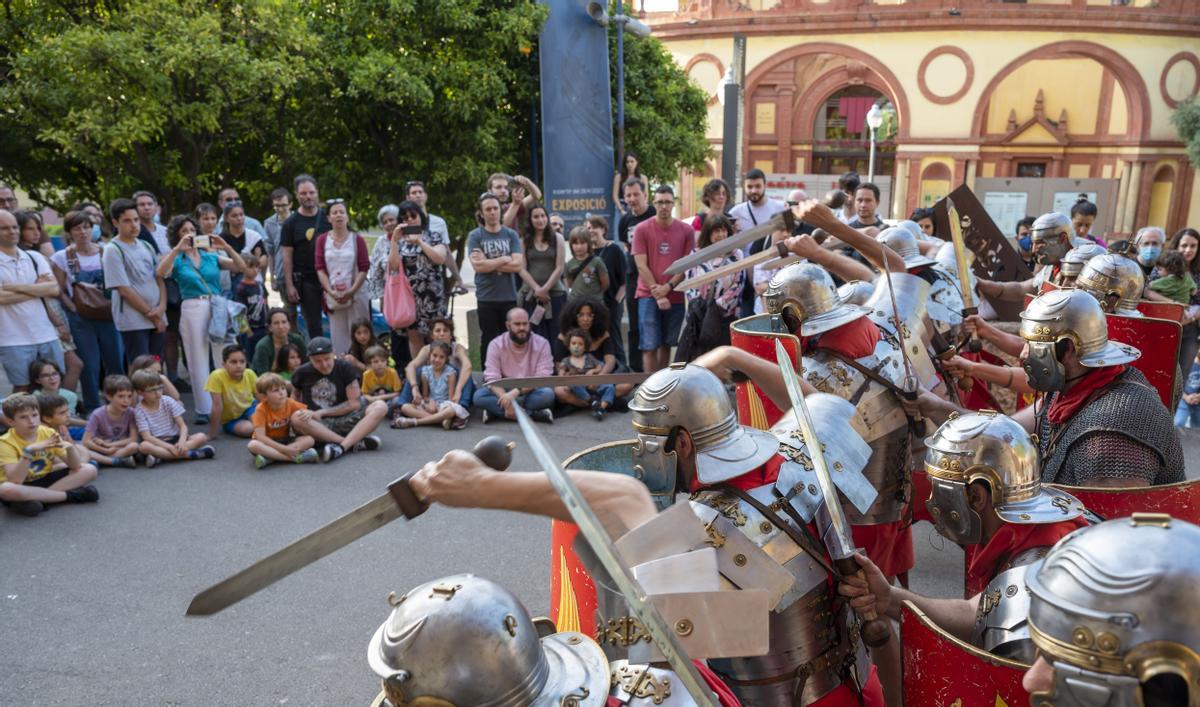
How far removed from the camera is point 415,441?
21.9ft

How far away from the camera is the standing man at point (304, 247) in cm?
749

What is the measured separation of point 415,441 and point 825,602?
4890 millimetres

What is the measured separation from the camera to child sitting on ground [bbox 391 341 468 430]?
696 cm

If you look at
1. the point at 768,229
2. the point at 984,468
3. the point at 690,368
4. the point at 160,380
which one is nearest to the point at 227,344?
the point at 160,380

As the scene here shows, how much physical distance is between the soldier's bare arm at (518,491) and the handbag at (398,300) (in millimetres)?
5350

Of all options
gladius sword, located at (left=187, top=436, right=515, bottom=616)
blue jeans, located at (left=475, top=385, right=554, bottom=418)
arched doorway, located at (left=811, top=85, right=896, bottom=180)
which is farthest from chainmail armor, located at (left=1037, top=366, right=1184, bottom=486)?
arched doorway, located at (left=811, top=85, right=896, bottom=180)

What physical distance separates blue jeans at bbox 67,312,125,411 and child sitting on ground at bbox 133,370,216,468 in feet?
3.07

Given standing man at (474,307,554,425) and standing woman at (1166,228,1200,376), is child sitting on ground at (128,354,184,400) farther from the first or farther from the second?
standing woman at (1166,228,1200,376)

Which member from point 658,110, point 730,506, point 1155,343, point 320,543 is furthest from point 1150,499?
point 658,110

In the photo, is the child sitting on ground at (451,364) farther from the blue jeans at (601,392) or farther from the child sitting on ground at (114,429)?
the child sitting on ground at (114,429)

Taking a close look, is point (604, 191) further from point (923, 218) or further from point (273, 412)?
point (273, 412)

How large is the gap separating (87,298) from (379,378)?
7.46 ft

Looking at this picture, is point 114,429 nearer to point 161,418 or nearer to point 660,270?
point 161,418

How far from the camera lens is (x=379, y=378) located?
23.7 feet
